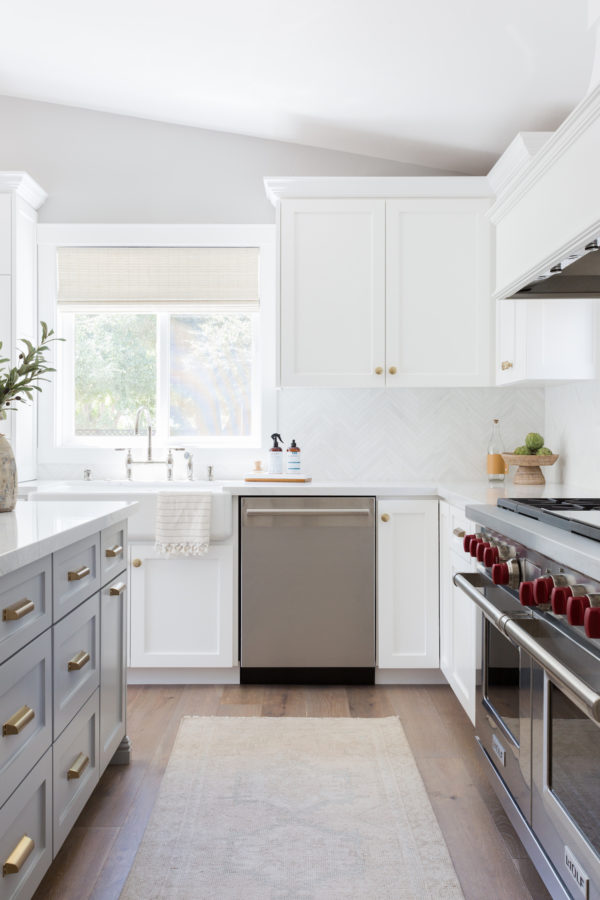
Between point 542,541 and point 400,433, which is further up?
point 400,433

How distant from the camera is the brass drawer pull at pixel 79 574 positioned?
174 cm

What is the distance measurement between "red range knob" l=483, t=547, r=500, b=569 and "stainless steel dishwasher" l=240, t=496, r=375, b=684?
1255mm

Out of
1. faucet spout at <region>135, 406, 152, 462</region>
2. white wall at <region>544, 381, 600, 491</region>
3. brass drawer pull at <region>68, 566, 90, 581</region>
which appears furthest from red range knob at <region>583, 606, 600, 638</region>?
faucet spout at <region>135, 406, 152, 462</region>

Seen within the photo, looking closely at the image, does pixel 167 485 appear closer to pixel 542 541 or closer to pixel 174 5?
pixel 174 5

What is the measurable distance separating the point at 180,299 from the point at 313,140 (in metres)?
1.06

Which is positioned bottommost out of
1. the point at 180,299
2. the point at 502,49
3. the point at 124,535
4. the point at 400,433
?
the point at 124,535

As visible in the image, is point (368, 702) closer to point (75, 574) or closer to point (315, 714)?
point (315, 714)

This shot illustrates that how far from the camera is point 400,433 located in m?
3.71

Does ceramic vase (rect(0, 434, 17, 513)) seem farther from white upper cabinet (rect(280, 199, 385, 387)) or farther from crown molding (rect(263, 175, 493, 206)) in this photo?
crown molding (rect(263, 175, 493, 206))

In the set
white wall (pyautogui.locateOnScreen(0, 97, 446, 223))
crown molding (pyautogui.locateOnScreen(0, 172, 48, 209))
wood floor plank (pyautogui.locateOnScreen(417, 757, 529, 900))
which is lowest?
wood floor plank (pyautogui.locateOnScreen(417, 757, 529, 900))

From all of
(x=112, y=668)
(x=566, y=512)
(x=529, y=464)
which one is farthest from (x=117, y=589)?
(x=529, y=464)

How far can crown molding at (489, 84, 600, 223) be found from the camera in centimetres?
147

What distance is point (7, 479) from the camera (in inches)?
78.0

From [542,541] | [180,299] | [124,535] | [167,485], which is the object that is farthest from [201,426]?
[542,541]
